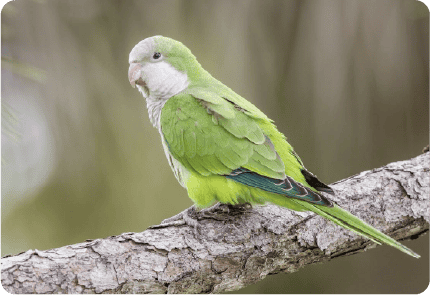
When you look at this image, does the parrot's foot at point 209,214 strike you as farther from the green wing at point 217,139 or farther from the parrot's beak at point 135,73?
the parrot's beak at point 135,73

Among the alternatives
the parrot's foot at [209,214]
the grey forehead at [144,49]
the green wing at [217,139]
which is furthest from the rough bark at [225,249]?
the grey forehead at [144,49]

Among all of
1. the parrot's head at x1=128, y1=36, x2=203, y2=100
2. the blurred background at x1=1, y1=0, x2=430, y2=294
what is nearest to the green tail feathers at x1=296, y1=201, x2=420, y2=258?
the blurred background at x1=1, y1=0, x2=430, y2=294

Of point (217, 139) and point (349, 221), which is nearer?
point (349, 221)

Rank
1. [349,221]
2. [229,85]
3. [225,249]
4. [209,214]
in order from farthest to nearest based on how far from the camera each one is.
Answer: [229,85] → [209,214] → [225,249] → [349,221]

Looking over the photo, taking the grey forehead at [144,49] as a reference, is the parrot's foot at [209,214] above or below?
below

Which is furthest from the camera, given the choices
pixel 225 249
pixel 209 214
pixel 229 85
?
pixel 229 85

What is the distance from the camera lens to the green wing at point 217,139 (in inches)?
60.2

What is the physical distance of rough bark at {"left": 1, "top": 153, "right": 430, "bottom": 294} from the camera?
1.30 m

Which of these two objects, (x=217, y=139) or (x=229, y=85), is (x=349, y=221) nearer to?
(x=217, y=139)

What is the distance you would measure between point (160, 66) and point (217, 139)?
0.45 metres

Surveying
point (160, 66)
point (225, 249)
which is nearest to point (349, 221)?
point (225, 249)

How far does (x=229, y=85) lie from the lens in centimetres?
197

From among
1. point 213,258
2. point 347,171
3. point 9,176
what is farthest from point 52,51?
point 347,171

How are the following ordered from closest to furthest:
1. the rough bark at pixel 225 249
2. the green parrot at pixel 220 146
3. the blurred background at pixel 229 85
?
the rough bark at pixel 225 249 < the green parrot at pixel 220 146 < the blurred background at pixel 229 85
